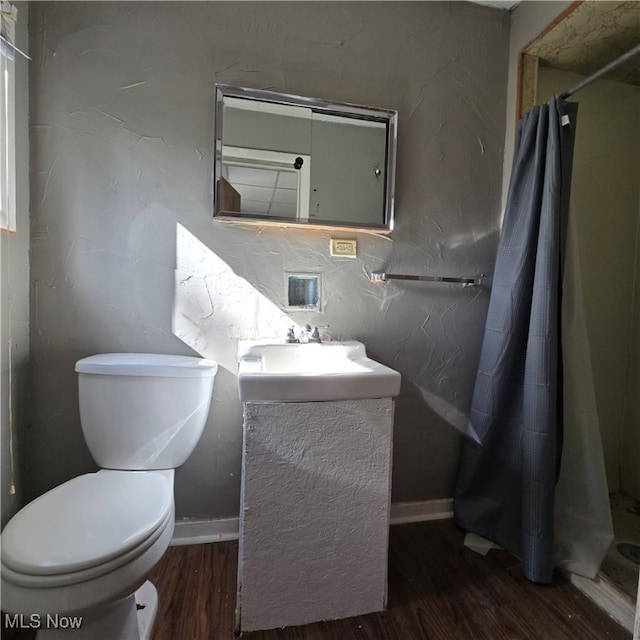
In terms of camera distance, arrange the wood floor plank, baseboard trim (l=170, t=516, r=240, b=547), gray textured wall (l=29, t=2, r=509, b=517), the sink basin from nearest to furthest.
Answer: the sink basin
the wood floor plank
gray textured wall (l=29, t=2, r=509, b=517)
baseboard trim (l=170, t=516, r=240, b=547)

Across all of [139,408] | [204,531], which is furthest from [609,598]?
[139,408]

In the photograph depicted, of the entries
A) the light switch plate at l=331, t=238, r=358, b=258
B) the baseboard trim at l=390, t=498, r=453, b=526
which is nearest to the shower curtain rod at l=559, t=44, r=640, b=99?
the light switch plate at l=331, t=238, r=358, b=258

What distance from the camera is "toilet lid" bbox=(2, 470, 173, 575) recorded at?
0.73 m

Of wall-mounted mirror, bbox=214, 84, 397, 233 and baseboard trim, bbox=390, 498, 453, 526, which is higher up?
wall-mounted mirror, bbox=214, 84, 397, 233

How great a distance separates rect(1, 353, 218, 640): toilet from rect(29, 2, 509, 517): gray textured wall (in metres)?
0.19

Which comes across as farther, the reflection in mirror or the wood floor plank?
the reflection in mirror

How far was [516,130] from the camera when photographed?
148 cm

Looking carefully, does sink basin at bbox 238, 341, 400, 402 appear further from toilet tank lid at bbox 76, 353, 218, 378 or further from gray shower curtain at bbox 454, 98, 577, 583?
gray shower curtain at bbox 454, 98, 577, 583

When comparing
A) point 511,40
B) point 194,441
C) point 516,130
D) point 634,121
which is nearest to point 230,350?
point 194,441

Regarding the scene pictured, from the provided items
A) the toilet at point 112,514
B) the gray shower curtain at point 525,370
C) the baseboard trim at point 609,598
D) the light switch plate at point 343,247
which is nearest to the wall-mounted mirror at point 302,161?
the light switch plate at point 343,247

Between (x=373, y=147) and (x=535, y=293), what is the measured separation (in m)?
0.84

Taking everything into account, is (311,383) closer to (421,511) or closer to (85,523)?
(85,523)

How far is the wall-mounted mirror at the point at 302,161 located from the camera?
51.4 inches

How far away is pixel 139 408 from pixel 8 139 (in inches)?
36.0
